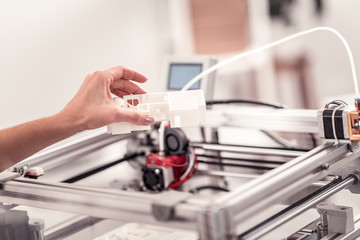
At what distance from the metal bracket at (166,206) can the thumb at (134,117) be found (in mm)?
245

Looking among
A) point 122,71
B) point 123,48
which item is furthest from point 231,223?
point 123,48

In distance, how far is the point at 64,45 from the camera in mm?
3484

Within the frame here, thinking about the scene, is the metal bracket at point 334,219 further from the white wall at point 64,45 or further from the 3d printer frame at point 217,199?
the white wall at point 64,45

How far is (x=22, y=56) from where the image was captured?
3.17 m

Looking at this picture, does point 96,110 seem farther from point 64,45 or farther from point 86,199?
point 64,45

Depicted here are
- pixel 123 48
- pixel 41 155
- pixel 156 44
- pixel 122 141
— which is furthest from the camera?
pixel 156 44

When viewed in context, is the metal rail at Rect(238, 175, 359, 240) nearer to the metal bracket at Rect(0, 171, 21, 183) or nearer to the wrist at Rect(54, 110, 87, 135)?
the wrist at Rect(54, 110, 87, 135)

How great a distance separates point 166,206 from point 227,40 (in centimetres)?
343

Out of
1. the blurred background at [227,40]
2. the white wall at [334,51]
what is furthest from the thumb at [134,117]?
the white wall at [334,51]

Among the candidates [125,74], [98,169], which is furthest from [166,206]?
[98,169]

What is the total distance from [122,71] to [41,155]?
345 millimetres

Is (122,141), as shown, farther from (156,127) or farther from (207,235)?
(207,235)

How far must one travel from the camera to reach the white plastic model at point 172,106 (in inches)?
48.6

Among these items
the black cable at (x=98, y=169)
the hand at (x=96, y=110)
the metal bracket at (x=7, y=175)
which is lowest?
the black cable at (x=98, y=169)
